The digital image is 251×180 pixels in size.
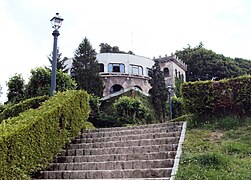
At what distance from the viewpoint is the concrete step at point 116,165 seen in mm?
6720

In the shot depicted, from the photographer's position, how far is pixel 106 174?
6707 mm

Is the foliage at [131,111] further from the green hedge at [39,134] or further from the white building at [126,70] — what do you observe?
the white building at [126,70]

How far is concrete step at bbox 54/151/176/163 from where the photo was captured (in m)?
7.14

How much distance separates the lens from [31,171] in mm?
6730

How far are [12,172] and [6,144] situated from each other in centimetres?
55

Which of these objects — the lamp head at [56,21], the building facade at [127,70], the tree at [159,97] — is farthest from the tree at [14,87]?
the building facade at [127,70]

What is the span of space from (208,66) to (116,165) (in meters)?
46.0

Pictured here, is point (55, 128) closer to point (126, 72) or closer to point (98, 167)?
point (98, 167)

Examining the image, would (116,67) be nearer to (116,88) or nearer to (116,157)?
(116,88)

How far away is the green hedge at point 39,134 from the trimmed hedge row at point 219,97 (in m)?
3.42

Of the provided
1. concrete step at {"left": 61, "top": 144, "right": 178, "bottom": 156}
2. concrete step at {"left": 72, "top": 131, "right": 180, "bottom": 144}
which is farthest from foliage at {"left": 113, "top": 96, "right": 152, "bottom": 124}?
concrete step at {"left": 61, "top": 144, "right": 178, "bottom": 156}

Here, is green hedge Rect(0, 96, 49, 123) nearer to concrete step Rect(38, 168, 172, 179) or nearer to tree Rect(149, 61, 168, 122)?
concrete step Rect(38, 168, 172, 179)

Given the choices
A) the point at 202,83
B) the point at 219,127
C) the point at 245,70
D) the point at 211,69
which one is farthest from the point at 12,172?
the point at 245,70

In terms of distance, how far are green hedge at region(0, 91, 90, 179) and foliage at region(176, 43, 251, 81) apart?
44193 millimetres
